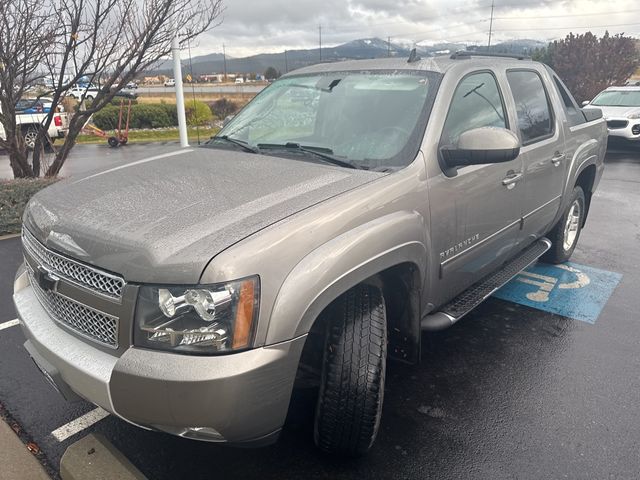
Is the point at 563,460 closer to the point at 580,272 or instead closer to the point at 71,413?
the point at 71,413

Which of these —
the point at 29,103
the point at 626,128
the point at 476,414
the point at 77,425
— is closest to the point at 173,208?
the point at 77,425

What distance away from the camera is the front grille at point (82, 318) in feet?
6.40

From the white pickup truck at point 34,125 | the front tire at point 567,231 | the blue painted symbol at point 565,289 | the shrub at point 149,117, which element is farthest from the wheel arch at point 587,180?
the shrub at point 149,117

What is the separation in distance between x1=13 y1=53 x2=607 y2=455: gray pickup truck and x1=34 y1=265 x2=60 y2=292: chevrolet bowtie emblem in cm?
1

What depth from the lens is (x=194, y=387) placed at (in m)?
1.75

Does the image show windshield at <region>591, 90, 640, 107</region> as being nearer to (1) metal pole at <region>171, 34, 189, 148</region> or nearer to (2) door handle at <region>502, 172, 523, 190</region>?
(1) metal pole at <region>171, 34, 189, 148</region>

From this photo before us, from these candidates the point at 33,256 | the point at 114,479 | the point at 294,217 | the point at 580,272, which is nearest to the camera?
the point at 294,217

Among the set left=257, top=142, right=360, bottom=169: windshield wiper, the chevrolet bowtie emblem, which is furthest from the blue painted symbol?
the chevrolet bowtie emblem

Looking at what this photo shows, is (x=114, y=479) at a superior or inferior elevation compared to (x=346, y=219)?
inferior

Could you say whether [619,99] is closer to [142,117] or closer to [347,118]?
[347,118]

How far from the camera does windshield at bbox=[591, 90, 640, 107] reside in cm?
1345

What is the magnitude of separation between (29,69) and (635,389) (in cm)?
685

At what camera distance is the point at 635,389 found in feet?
9.89

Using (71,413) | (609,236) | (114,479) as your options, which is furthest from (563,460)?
(609,236)
